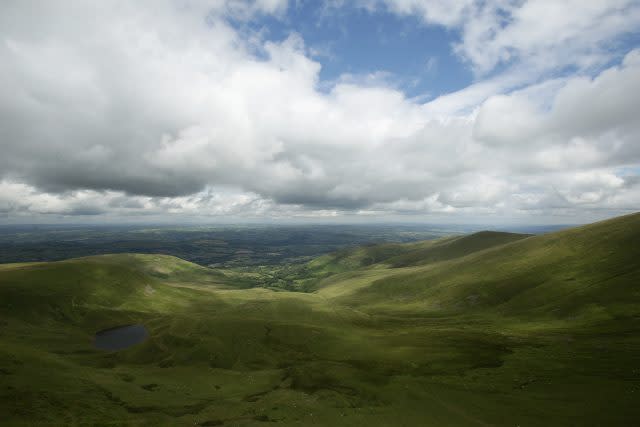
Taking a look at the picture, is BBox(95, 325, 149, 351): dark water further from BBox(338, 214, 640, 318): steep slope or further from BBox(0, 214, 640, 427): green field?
BBox(338, 214, 640, 318): steep slope

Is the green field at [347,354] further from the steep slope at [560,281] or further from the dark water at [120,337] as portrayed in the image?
the dark water at [120,337]

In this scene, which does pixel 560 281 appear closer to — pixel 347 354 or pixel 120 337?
pixel 347 354

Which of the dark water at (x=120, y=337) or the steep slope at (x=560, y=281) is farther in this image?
the steep slope at (x=560, y=281)

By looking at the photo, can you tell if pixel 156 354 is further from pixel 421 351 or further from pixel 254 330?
pixel 421 351

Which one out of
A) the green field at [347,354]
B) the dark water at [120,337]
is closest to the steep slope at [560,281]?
the green field at [347,354]

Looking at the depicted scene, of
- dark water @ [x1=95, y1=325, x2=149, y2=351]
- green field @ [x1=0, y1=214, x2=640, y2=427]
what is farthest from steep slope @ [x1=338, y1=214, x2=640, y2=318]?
dark water @ [x1=95, y1=325, x2=149, y2=351]

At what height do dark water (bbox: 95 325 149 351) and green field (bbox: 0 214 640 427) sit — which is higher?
green field (bbox: 0 214 640 427)
